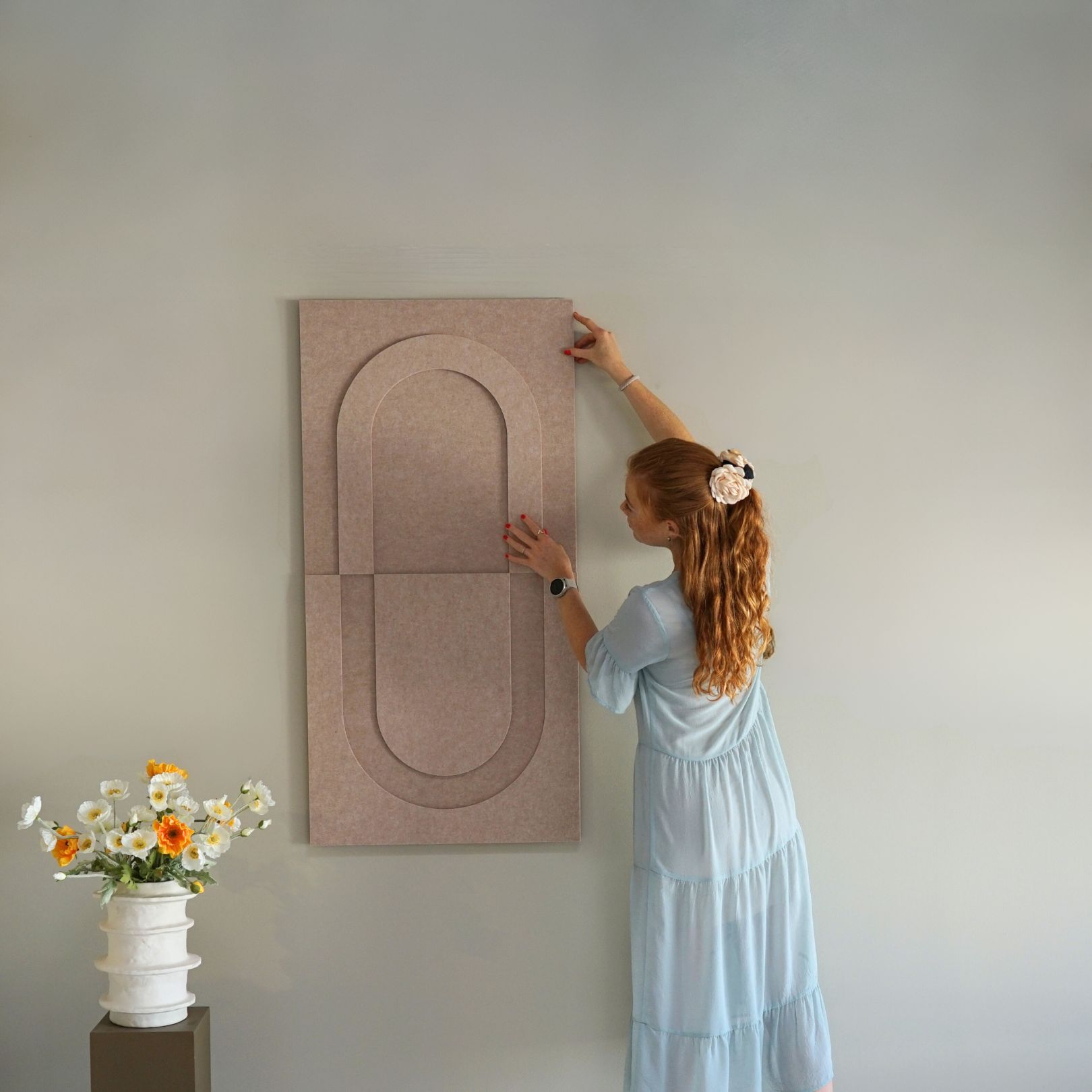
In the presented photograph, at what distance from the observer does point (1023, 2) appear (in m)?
2.20

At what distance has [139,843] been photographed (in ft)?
5.86

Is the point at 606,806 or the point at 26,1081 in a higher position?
the point at 606,806

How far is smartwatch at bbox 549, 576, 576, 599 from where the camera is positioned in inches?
79.2

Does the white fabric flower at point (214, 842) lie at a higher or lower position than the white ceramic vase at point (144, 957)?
higher

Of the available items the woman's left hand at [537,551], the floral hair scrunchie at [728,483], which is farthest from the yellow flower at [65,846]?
the floral hair scrunchie at [728,483]

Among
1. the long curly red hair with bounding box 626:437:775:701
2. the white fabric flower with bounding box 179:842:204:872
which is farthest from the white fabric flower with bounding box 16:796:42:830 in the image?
the long curly red hair with bounding box 626:437:775:701

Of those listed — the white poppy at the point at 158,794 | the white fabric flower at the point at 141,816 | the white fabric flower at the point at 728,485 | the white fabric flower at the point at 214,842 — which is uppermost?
the white fabric flower at the point at 728,485

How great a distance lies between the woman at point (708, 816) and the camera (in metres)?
1.85

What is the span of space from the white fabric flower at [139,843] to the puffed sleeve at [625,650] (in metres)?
0.82

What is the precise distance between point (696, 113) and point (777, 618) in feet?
3.50

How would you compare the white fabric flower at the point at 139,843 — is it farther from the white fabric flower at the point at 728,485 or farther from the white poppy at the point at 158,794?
the white fabric flower at the point at 728,485

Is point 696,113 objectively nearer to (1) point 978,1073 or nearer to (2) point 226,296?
(2) point 226,296

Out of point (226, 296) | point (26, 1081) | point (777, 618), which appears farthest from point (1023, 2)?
point (26, 1081)

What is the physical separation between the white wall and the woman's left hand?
0.11 metres
